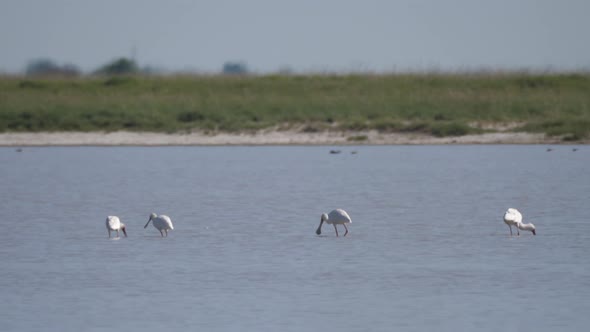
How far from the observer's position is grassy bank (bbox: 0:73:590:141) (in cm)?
3111

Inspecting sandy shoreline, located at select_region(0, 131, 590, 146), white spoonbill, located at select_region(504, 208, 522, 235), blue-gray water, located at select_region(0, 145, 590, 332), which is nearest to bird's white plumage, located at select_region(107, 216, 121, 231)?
blue-gray water, located at select_region(0, 145, 590, 332)

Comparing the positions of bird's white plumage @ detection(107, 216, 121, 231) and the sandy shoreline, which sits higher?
the sandy shoreline

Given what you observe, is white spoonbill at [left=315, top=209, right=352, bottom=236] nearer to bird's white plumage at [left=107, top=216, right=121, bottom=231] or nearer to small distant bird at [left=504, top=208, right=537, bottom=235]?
small distant bird at [left=504, top=208, right=537, bottom=235]

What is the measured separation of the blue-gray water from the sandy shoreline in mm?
5856

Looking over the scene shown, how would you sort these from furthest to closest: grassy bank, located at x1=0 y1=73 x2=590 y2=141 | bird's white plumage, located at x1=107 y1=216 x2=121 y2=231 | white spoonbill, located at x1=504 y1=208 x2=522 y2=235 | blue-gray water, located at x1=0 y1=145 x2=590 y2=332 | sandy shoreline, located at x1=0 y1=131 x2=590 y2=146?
grassy bank, located at x1=0 y1=73 x2=590 y2=141 → sandy shoreline, located at x1=0 y1=131 x2=590 y2=146 → bird's white plumage, located at x1=107 y1=216 x2=121 y2=231 → white spoonbill, located at x1=504 y1=208 x2=522 y2=235 → blue-gray water, located at x1=0 y1=145 x2=590 y2=332

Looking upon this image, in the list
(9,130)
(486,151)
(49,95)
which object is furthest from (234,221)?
(49,95)

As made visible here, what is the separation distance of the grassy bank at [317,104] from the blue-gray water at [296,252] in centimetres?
705

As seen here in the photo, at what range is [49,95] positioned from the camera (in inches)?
1400

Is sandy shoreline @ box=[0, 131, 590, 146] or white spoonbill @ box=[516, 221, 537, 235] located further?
sandy shoreline @ box=[0, 131, 590, 146]

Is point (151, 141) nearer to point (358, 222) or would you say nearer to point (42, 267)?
point (358, 222)

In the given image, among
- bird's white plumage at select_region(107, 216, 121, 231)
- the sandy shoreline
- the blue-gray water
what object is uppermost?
the sandy shoreline

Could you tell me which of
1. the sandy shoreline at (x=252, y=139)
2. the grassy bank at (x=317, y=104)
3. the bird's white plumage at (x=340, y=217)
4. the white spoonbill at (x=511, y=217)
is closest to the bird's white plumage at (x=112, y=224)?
the bird's white plumage at (x=340, y=217)

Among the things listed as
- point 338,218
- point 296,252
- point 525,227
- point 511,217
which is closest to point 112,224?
point 296,252

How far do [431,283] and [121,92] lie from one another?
26.8 metres
